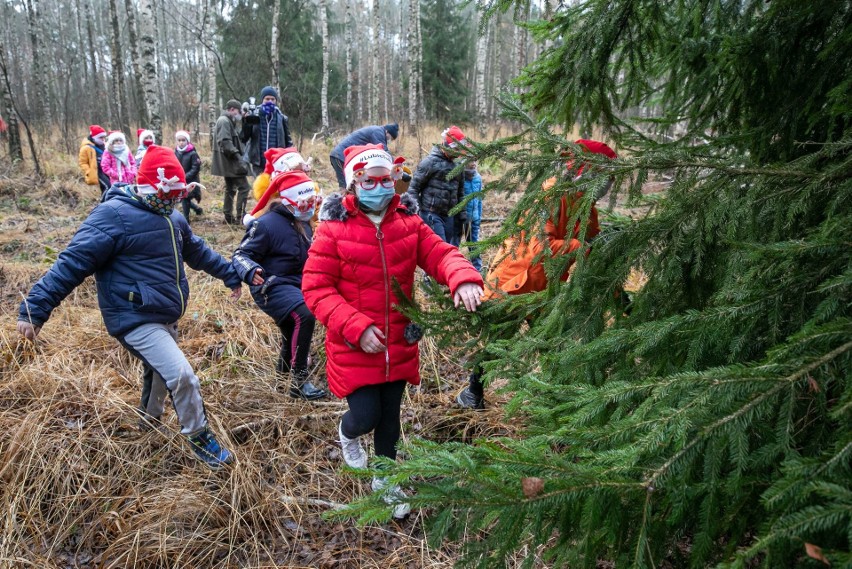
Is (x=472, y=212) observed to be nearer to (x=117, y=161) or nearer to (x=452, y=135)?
(x=452, y=135)

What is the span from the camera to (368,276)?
2.87 meters

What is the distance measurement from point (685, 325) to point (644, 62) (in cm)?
168

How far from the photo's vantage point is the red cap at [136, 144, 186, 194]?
10.9ft

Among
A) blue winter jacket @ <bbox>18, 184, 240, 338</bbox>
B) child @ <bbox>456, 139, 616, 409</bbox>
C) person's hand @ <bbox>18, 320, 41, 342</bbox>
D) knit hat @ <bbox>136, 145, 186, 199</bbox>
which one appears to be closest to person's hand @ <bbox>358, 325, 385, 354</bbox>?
child @ <bbox>456, 139, 616, 409</bbox>

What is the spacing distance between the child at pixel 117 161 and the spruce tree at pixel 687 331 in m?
8.02

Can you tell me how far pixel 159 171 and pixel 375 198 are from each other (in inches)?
59.6

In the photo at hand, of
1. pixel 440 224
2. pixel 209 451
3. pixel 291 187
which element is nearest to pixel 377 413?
pixel 209 451

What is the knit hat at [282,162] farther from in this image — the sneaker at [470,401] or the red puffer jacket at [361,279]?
the sneaker at [470,401]

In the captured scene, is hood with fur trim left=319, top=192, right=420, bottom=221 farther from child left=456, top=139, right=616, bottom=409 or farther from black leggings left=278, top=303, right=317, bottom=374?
black leggings left=278, top=303, right=317, bottom=374

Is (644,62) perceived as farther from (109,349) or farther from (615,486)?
(109,349)

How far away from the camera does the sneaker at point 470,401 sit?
4.08 m

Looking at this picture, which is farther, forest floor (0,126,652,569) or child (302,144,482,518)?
forest floor (0,126,652,569)

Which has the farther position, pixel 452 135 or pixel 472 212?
pixel 472 212

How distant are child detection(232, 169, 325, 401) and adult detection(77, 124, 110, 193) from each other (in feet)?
21.1
